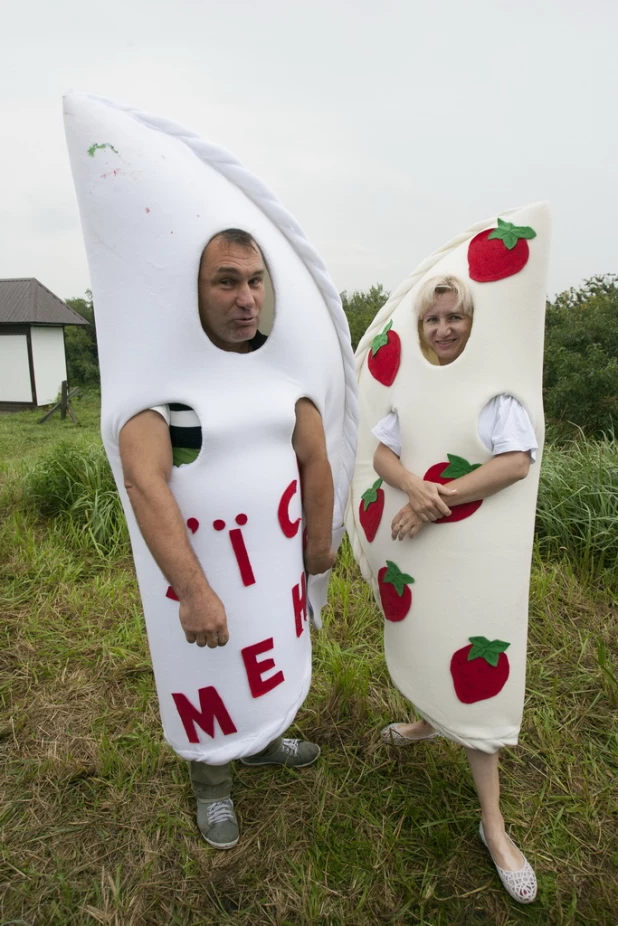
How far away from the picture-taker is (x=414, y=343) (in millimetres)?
1622

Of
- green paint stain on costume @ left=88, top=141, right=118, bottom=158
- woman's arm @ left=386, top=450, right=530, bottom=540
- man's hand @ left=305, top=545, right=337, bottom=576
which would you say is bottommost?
man's hand @ left=305, top=545, right=337, bottom=576

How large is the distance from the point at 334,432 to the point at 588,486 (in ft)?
7.76

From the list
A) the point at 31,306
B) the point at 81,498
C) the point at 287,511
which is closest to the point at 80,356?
the point at 31,306

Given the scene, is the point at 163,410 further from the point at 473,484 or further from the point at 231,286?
the point at 473,484

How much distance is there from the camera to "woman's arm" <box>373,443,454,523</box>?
4.88 feet

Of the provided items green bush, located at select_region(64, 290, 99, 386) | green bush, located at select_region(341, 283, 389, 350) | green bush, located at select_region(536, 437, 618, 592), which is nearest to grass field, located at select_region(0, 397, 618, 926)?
green bush, located at select_region(536, 437, 618, 592)

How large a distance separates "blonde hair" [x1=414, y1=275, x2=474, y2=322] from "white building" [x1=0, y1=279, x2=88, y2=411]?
1209 centimetres

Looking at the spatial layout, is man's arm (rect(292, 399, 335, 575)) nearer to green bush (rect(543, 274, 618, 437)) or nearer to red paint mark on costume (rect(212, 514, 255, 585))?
red paint mark on costume (rect(212, 514, 255, 585))

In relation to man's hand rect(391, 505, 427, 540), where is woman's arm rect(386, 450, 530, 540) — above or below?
above

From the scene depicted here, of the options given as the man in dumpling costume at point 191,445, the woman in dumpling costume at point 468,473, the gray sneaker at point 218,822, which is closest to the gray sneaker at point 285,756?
the gray sneaker at point 218,822

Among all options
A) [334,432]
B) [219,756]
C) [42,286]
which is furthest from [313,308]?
[42,286]

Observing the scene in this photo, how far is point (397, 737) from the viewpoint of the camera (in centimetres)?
211

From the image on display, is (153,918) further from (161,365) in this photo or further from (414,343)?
(414,343)

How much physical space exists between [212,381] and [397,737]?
4.90ft
